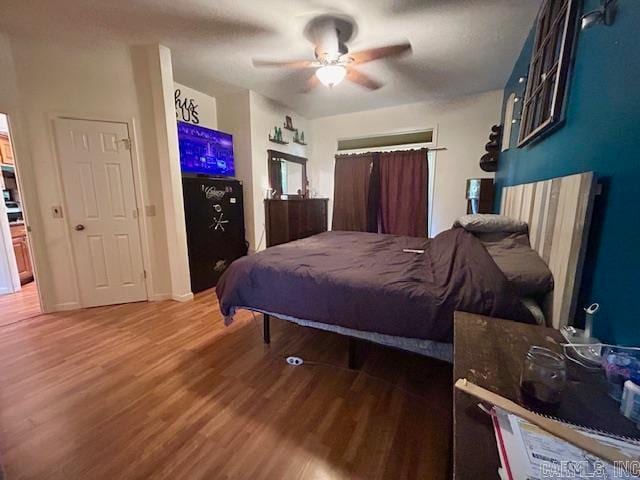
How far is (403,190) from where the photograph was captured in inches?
173

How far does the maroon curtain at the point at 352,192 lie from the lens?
462 centimetres

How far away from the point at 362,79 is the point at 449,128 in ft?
5.75

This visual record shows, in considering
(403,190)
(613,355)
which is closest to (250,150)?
(403,190)

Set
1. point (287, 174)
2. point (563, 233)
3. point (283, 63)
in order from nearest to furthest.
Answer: point (563, 233)
point (283, 63)
point (287, 174)

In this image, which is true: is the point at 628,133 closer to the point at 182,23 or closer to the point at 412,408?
the point at 412,408

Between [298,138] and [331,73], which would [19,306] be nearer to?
[331,73]

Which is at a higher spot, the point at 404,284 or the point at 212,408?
the point at 404,284

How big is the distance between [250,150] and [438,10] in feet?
8.65

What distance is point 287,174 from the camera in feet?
14.9

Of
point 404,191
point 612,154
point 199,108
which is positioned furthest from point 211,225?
point 612,154

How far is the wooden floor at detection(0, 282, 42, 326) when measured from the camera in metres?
2.67

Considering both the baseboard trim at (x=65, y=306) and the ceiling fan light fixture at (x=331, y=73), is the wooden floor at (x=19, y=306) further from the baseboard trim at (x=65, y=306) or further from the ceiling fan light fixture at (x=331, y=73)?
the ceiling fan light fixture at (x=331, y=73)

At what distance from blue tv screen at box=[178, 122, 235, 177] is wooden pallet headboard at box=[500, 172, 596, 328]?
3.38m

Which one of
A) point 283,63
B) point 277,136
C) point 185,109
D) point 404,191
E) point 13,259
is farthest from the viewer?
point 404,191
